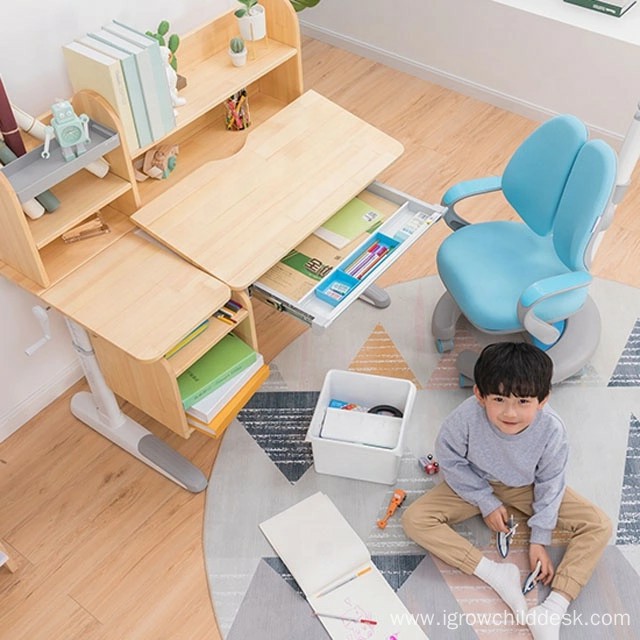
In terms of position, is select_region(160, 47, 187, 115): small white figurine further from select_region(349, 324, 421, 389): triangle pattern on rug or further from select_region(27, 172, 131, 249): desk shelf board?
select_region(349, 324, 421, 389): triangle pattern on rug

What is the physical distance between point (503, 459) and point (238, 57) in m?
1.32

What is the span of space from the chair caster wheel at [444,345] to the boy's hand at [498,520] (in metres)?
0.64

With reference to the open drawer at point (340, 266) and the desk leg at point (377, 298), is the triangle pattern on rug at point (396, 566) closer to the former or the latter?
the open drawer at point (340, 266)

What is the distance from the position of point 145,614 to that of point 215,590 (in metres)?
0.19

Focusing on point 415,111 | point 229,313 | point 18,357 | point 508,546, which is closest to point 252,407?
point 229,313

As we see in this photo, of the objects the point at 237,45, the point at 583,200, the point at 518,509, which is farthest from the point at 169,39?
the point at 518,509

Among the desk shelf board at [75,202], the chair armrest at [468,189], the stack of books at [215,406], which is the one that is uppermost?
the desk shelf board at [75,202]

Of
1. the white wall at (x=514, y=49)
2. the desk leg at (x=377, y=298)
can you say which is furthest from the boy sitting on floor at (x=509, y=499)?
the white wall at (x=514, y=49)

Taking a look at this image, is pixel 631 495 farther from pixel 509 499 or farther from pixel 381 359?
pixel 381 359

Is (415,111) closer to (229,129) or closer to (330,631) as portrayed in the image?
(229,129)

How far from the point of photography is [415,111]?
3.69 metres

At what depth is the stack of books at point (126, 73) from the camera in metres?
1.97

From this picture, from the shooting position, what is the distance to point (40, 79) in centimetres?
208

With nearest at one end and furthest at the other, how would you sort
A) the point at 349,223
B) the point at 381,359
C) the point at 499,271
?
the point at 349,223 → the point at 499,271 → the point at 381,359
